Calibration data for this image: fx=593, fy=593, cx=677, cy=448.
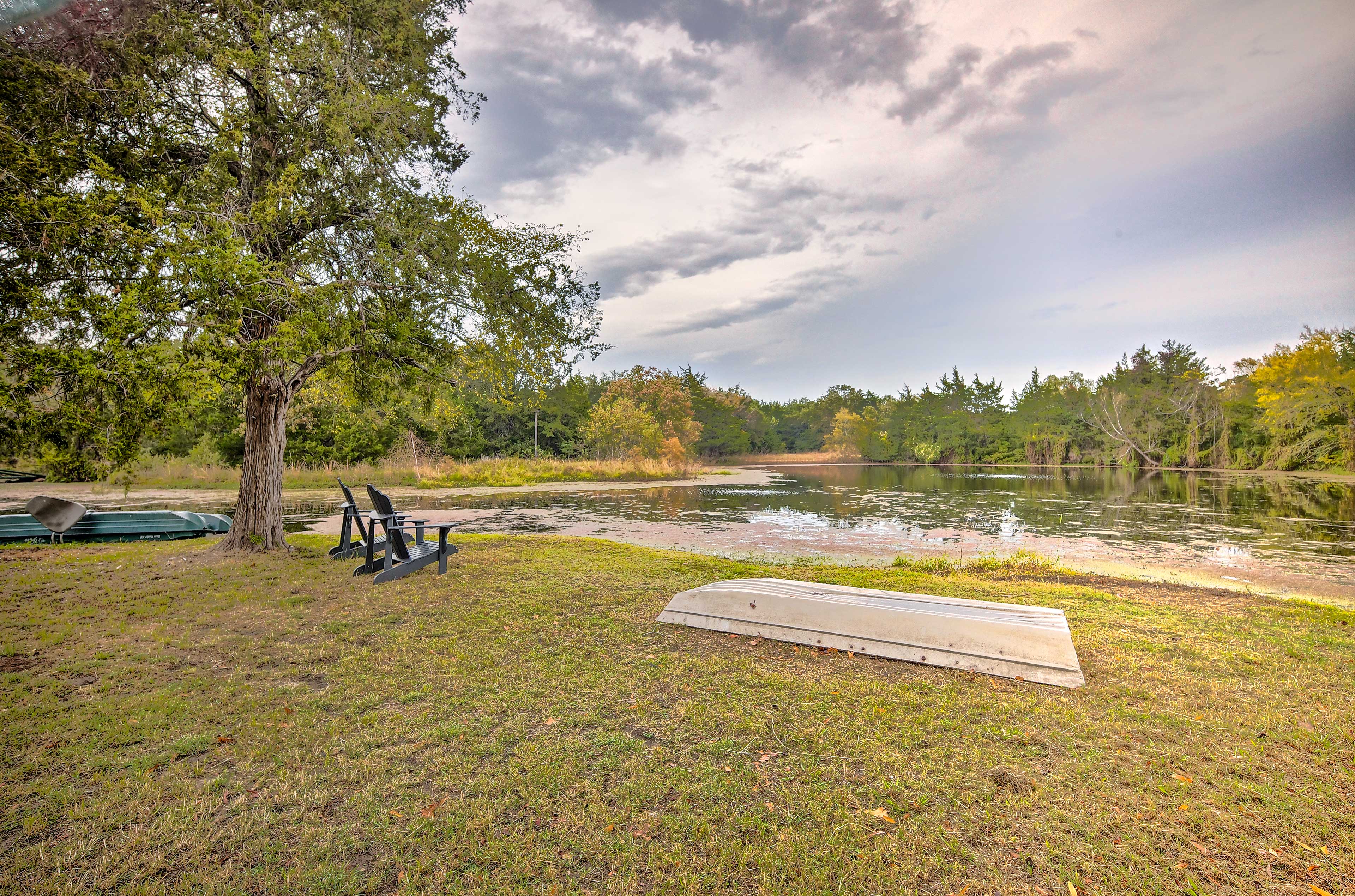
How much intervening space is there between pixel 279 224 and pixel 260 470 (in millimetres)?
3213

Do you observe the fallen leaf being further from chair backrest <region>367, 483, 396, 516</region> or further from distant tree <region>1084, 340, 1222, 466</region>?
distant tree <region>1084, 340, 1222, 466</region>

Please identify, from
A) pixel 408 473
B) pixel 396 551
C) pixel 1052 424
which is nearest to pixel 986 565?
pixel 396 551

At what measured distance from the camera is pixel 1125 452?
4641 centimetres

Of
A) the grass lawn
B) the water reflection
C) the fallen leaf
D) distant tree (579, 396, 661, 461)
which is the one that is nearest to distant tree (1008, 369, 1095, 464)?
the water reflection

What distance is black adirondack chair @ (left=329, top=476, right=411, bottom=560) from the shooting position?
6891 mm

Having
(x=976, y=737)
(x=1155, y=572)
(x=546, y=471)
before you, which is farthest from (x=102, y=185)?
(x=546, y=471)

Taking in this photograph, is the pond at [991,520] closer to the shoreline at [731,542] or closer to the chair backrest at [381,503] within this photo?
the shoreline at [731,542]

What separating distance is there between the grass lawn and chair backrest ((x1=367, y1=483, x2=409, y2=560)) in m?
1.46

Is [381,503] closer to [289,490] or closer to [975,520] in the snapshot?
[975,520]

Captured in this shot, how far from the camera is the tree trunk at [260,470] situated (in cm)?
789

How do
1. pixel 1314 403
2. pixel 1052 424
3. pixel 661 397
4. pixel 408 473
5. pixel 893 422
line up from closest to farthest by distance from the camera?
pixel 408 473 → pixel 1314 403 → pixel 661 397 → pixel 1052 424 → pixel 893 422

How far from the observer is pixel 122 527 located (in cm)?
955

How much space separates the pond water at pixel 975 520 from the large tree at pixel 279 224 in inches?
194

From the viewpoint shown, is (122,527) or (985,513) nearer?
(122,527)
